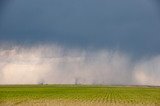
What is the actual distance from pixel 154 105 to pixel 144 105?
1256 millimetres

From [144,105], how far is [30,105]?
13.3 m

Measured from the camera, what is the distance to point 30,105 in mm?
39312

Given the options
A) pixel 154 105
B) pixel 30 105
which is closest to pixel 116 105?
pixel 154 105

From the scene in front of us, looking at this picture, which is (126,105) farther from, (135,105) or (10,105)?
(10,105)

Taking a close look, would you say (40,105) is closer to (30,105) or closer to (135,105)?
(30,105)

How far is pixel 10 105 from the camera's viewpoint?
39.2 metres

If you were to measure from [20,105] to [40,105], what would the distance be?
2.85 meters

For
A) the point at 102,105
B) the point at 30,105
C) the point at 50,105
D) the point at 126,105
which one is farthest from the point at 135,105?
the point at 30,105

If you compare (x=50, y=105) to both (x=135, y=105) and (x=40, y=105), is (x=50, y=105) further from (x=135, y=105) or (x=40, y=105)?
(x=135, y=105)

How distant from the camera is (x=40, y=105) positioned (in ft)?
125

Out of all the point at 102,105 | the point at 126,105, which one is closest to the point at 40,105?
the point at 102,105

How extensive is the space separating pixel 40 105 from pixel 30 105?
5.67ft

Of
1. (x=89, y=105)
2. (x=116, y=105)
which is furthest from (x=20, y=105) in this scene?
(x=116, y=105)

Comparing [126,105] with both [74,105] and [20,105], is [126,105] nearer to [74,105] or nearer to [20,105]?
[74,105]
